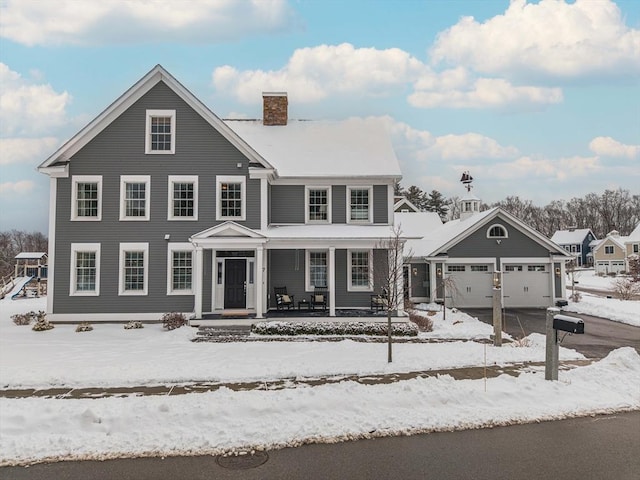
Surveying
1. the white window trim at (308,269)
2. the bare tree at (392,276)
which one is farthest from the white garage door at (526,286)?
the white window trim at (308,269)

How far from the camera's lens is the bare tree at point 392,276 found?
986 centimetres

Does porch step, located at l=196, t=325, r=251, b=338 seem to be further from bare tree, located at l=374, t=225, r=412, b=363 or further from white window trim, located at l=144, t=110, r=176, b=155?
white window trim, located at l=144, t=110, r=176, b=155

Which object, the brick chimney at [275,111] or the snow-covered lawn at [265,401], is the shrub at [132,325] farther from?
the brick chimney at [275,111]

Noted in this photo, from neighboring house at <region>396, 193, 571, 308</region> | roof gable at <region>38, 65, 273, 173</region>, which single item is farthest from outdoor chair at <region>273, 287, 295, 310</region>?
neighboring house at <region>396, 193, 571, 308</region>

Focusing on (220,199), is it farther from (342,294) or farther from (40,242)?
(40,242)

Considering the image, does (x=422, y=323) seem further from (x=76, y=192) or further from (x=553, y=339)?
(x=76, y=192)

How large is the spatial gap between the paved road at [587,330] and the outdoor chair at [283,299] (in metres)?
8.02

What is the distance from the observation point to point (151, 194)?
640 inches

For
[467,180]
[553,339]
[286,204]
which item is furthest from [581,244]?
[553,339]

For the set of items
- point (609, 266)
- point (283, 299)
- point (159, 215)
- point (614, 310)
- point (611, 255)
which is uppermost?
point (159, 215)

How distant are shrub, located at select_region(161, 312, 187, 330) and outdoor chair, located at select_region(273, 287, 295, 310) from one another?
3.53m

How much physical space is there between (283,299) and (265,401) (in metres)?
9.74

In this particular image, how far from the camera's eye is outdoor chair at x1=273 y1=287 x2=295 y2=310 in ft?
53.0

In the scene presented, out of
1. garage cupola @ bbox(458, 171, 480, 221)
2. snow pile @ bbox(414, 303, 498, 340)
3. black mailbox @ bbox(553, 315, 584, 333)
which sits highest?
garage cupola @ bbox(458, 171, 480, 221)
